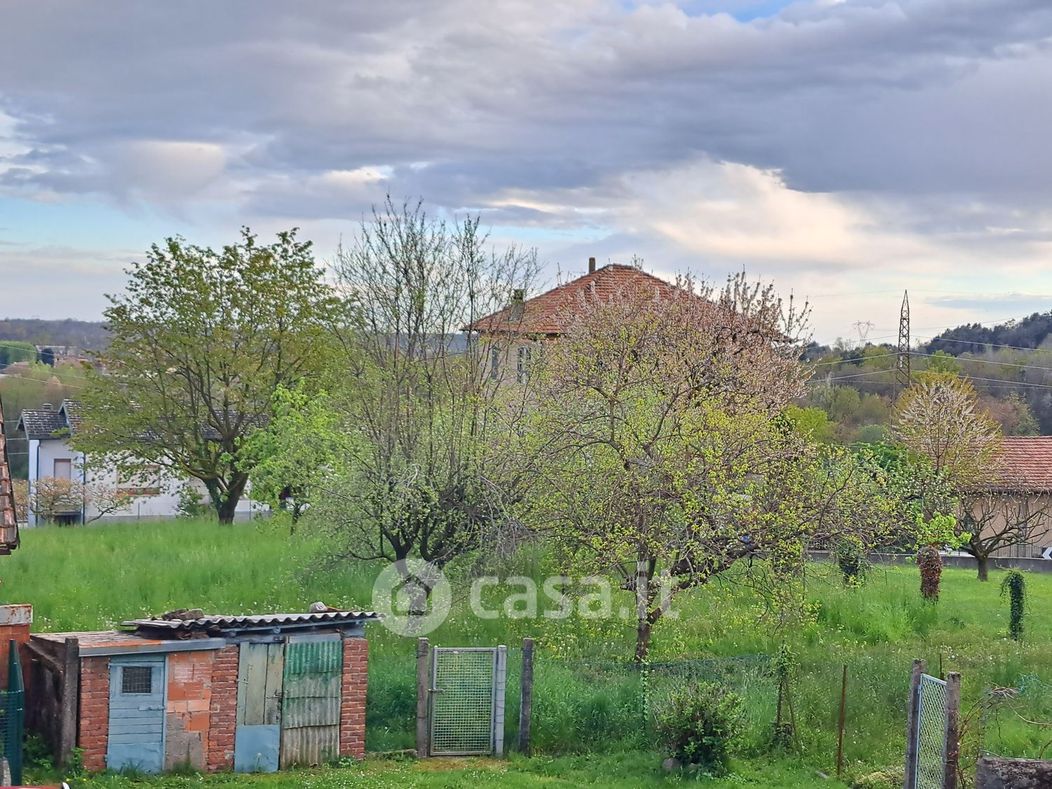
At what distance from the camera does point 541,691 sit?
1611cm

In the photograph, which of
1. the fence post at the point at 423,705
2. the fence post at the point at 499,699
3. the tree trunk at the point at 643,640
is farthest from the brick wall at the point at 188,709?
the tree trunk at the point at 643,640

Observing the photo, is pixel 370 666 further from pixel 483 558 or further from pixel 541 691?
pixel 483 558

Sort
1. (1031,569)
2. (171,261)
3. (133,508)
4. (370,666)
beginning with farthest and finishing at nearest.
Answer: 1. (133,508)
2. (1031,569)
3. (171,261)
4. (370,666)

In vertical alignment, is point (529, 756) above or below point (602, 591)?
below

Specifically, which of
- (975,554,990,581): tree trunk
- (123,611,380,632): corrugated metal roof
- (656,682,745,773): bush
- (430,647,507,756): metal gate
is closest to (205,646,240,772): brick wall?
(123,611,380,632): corrugated metal roof

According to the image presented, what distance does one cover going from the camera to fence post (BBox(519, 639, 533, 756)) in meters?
15.5

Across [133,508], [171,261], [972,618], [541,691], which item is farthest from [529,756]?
[133,508]

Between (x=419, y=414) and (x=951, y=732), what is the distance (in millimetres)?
11753

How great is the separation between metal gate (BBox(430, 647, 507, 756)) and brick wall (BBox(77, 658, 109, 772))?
4295 mm

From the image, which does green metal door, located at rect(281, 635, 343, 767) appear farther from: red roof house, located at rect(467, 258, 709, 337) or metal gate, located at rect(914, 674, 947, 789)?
red roof house, located at rect(467, 258, 709, 337)

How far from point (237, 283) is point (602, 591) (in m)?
20.9

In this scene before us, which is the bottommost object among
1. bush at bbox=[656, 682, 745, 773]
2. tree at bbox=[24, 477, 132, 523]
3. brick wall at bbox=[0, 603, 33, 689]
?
tree at bbox=[24, 477, 132, 523]

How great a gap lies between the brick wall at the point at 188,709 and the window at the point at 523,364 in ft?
33.6

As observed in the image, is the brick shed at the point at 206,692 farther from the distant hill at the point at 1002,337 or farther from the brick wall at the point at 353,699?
the distant hill at the point at 1002,337
